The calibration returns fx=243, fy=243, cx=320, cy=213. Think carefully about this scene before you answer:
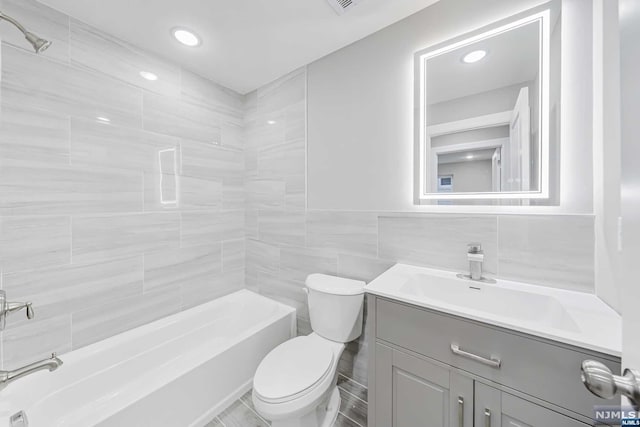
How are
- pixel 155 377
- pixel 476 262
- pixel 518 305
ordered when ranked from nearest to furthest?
pixel 518 305 → pixel 476 262 → pixel 155 377

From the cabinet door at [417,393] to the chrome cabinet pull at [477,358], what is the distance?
92 mm

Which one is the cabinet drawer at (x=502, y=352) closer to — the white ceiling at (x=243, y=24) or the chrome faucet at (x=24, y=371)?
the chrome faucet at (x=24, y=371)

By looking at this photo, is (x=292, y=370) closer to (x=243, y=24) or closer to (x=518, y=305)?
(x=518, y=305)

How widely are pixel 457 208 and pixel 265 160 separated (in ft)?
5.40

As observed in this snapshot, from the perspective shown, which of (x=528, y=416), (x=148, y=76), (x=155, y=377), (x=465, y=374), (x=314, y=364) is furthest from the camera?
(x=148, y=76)

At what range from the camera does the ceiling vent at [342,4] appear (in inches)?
54.1

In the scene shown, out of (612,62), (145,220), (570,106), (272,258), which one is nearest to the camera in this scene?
(612,62)

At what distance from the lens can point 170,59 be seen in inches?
75.1

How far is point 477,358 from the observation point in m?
0.88

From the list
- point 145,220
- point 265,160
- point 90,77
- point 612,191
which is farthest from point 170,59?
point 612,191

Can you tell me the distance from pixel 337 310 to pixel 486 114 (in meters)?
1.42

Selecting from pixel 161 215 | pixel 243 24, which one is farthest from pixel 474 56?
pixel 161 215

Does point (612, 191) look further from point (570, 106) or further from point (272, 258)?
point (272, 258)

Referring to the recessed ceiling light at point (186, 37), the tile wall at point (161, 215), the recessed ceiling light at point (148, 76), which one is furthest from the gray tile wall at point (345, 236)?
the recessed ceiling light at point (148, 76)
